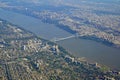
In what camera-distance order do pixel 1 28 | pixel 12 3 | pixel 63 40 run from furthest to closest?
pixel 12 3, pixel 1 28, pixel 63 40

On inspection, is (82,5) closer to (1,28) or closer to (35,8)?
(35,8)

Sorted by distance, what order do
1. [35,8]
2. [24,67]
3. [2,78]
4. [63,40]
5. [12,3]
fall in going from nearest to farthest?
[2,78] → [24,67] → [63,40] → [35,8] → [12,3]

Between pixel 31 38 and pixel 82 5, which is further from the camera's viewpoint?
pixel 82 5

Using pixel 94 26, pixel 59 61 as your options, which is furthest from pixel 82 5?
pixel 59 61

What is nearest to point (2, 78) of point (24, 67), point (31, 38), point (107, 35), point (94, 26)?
point (24, 67)

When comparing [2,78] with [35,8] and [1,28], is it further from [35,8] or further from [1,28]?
[35,8]

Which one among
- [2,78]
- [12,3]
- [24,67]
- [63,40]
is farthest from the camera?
[12,3]
